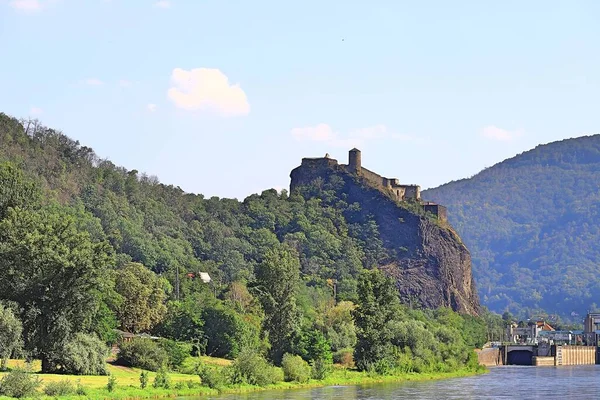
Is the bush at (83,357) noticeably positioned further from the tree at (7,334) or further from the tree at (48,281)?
the tree at (7,334)

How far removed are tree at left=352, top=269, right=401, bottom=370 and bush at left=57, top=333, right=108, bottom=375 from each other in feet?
131

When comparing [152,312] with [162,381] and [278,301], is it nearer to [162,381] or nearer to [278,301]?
[278,301]

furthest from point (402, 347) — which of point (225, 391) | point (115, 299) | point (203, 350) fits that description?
point (225, 391)

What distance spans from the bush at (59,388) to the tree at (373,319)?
5177 cm

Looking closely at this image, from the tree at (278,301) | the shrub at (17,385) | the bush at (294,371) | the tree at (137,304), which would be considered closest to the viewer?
the shrub at (17,385)

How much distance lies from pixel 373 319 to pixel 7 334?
48.7 m

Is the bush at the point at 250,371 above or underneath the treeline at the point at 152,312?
underneath

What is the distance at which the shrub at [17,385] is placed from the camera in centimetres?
6812

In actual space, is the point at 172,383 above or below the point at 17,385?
above

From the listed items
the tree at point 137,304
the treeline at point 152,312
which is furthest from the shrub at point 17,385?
the tree at point 137,304

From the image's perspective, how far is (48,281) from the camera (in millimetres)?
84938

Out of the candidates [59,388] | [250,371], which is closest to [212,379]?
[250,371]

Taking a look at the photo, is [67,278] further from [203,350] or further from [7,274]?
[203,350]

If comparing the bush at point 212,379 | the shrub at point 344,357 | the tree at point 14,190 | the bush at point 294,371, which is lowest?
the bush at point 212,379
